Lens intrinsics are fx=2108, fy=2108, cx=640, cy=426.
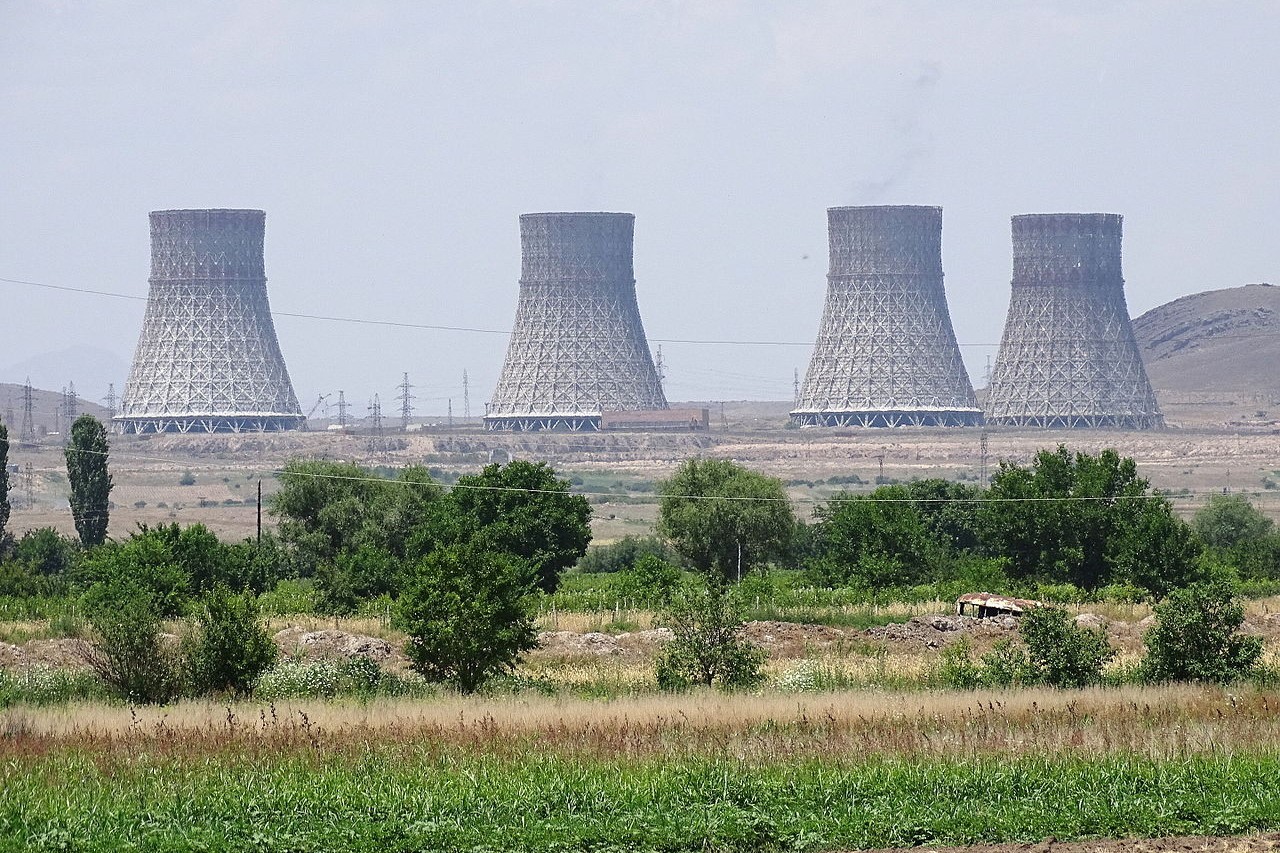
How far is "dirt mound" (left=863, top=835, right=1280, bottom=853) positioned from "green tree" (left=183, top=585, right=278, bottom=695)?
36.1ft

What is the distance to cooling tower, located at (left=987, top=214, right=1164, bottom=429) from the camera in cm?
9869

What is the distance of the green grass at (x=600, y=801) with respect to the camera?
14.2 meters

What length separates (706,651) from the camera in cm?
2405

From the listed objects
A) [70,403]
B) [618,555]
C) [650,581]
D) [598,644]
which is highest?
[70,403]

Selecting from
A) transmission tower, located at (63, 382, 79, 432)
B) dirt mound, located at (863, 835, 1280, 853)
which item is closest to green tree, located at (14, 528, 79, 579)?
dirt mound, located at (863, 835, 1280, 853)

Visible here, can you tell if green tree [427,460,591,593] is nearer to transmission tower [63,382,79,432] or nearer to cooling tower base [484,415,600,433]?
cooling tower base [484,415,600,433]

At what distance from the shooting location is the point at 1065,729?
723 inches

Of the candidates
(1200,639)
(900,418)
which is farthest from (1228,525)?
(900,418)

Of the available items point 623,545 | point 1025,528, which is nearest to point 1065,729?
point 1025,528

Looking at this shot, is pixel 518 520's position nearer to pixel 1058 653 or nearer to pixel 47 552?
pixel 47 552

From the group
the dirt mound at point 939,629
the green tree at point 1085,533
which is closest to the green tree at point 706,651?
the dirt mound at point 939,629

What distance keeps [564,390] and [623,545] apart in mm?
44461

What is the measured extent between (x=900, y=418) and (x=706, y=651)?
80979 mm

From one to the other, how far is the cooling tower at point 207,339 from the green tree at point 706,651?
251 ft
